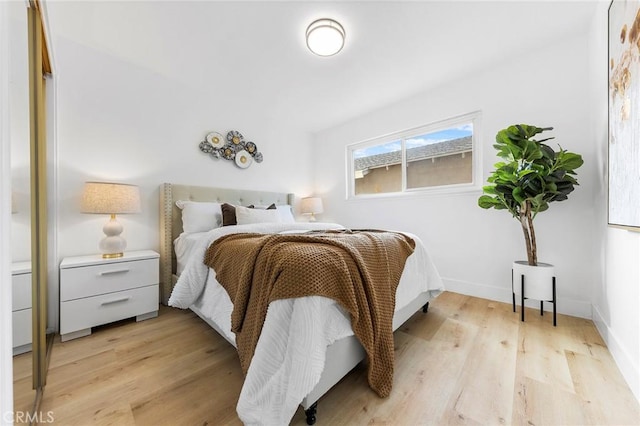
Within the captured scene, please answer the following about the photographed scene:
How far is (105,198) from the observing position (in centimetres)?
187

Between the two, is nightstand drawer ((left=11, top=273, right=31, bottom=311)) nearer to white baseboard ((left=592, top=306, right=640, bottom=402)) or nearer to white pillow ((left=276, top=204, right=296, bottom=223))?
white pillow ((left=276, top=204, right=296, bottom=223))

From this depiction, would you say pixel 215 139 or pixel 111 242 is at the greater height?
pixel 215 139

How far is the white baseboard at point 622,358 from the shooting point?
3.83ft

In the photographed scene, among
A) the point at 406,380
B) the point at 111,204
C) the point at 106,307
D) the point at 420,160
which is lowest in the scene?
the point at 406,380

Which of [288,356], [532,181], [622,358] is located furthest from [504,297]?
[288,356]

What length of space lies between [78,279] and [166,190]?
A: 989mm

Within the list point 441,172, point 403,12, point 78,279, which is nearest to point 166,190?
point 78,279

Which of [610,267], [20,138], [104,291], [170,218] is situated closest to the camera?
[20,138]

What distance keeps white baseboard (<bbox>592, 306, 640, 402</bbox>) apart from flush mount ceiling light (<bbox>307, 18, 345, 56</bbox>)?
8.89 feet

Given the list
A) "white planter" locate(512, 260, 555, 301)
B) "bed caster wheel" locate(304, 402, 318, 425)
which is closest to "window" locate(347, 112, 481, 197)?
"white planter" locate(512, 260, 555, 301)

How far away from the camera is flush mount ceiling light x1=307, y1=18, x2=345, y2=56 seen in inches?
73.8

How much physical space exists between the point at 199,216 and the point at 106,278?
0.85 metres

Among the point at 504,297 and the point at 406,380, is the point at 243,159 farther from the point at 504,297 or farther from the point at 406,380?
the point at 504,297

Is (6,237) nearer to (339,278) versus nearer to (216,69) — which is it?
(339,278)
